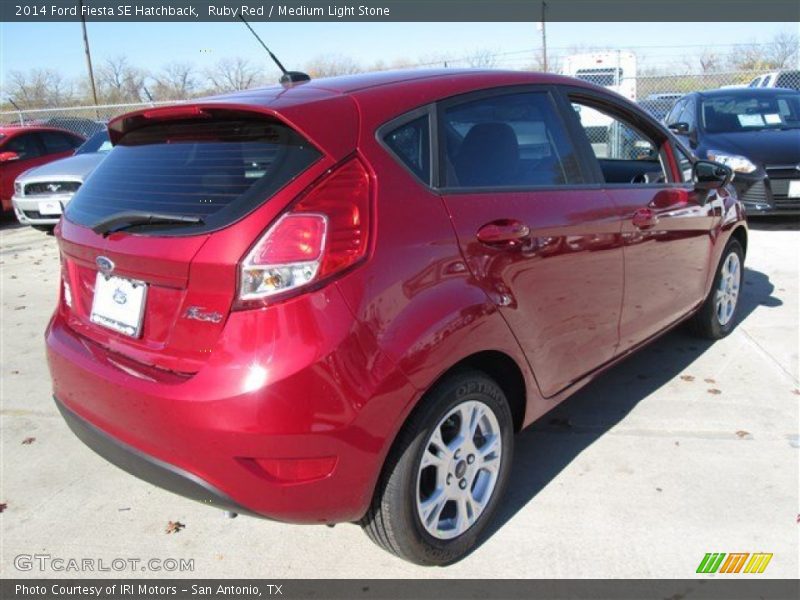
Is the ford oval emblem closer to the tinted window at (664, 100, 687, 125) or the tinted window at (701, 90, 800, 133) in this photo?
the tinted window at (701, 90, 800, 133)

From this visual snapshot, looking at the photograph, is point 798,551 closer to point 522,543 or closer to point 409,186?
point 522,543

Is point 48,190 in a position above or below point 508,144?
below

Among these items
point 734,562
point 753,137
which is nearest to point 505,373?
point 734,562

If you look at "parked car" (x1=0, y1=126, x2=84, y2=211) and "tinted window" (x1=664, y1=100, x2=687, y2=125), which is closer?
"tinted window" (x1=664, y1=100, x2=687, y2=125)

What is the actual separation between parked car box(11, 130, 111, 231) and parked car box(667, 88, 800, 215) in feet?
26.6

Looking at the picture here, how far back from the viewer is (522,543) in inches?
102

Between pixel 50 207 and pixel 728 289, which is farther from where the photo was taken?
pixel 50 207

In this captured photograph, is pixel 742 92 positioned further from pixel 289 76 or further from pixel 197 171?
pixel 197 171

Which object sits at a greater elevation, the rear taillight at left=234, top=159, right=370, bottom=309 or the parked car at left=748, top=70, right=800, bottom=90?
the parked car at left=748, top=70, right=800, bottom=90

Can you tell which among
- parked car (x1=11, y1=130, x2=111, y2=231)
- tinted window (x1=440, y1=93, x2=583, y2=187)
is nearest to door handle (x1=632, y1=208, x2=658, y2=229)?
tinted window (x1=440, y1=93, x2=583, y2=187)

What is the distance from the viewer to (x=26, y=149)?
1173 cm

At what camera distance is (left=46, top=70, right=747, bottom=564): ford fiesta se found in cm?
192

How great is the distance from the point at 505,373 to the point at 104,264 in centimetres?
154

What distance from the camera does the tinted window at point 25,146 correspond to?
11.5 m
